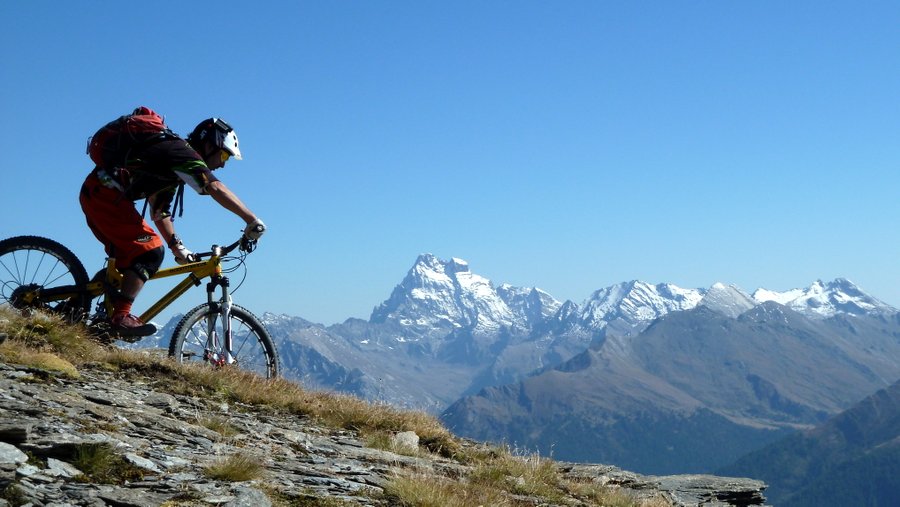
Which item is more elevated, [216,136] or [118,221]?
[216,136]

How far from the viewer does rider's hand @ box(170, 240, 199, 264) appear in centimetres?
1252

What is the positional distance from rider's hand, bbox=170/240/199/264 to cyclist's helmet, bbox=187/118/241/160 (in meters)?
1.53

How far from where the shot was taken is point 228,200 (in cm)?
1129

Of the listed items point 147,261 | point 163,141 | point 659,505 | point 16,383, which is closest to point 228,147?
point 163,141

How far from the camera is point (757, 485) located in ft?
50.0

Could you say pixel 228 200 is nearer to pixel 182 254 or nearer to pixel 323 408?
pixel 182 254

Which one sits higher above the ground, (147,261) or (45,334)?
(147,261)

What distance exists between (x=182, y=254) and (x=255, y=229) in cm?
173

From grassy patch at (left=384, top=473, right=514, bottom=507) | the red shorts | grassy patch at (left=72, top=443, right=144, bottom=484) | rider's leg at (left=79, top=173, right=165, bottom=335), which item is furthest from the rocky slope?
the red shorts

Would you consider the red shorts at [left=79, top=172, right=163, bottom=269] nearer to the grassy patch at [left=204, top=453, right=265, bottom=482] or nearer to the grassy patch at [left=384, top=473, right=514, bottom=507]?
the grassy patch at [left=204, top=453, right=265, bottom=482]

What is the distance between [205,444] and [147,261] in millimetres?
3999

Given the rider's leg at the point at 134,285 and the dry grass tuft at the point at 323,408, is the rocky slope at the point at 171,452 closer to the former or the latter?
the dry grass tuft at the point at 323,408

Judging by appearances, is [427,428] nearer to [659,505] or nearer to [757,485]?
[659,505]

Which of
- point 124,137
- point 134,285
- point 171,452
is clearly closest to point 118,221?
point 134,285
